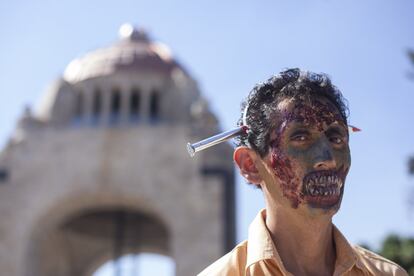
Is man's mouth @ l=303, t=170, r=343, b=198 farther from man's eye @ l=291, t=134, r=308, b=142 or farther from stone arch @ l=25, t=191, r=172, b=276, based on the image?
stone arch @ l=25, t=191, r=172, b=276

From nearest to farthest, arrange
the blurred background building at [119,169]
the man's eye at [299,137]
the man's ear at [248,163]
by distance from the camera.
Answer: the man's eye at [299,137] → the man's ear at [248,163] → the blurred background building at [119,169]

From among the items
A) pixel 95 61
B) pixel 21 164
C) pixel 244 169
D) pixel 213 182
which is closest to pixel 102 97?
pixel 95 61

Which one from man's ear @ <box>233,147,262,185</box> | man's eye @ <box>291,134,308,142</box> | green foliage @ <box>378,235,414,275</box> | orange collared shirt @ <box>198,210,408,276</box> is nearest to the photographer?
orange collared shirt @ <box>198,210,408,276</box>

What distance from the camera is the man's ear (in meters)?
2.23

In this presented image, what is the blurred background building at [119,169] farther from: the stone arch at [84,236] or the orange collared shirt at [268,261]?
the orange collared shirt at [268,261]

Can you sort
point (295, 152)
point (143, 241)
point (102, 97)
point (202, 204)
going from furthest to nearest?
point (143, 241) < point (102, 97) < point (202, 204) < point (295, 152)

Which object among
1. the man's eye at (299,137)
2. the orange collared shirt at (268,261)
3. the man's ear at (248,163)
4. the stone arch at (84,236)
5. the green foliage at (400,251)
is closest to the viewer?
the orange collared shirt at (268,261)

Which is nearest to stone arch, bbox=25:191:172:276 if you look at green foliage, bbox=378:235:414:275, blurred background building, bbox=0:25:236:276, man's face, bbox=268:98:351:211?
blurred background building, bbox=0:25:236:276

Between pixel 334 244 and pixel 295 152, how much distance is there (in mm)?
313

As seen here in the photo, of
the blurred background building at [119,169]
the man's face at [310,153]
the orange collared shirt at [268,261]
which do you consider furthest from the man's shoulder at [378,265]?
the blurred background building at [119,169]

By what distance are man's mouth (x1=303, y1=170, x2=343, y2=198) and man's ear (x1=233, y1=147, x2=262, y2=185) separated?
0.66ft

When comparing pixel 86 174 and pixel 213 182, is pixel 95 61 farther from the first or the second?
pixel 213 182

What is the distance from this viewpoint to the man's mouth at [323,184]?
6.72ft

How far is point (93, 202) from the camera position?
57.2ft
